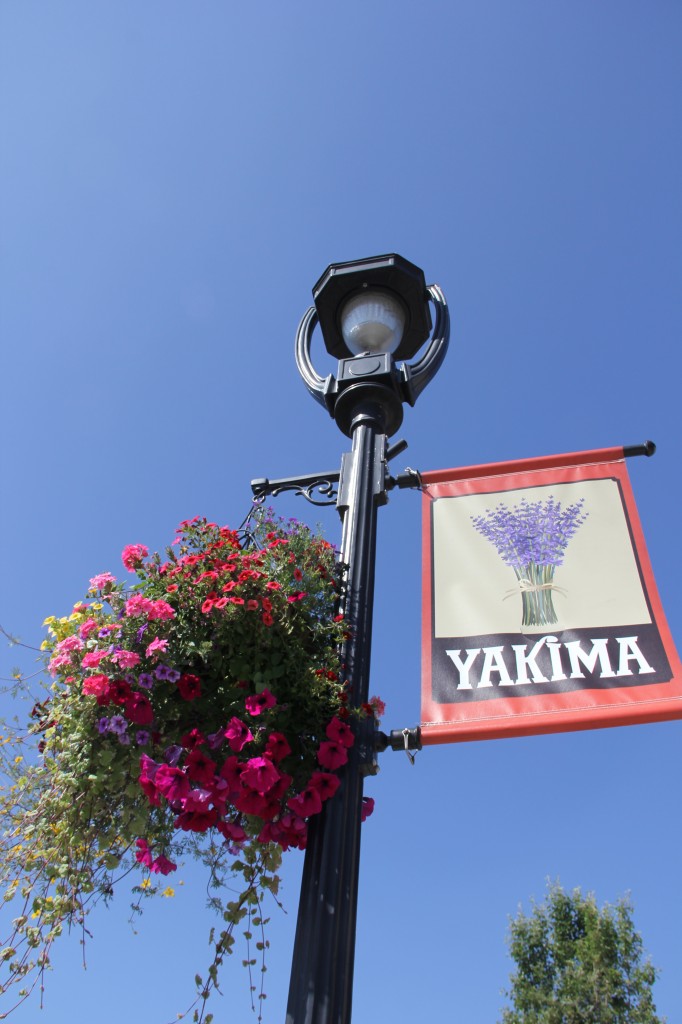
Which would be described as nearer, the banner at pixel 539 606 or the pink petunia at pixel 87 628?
the banner at pixel 539 606

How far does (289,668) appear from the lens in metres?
2.59

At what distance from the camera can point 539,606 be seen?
2848mm

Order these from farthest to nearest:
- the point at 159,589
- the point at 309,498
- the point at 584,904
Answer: the point at 584,904 < the point at 309,498 < the point at 159,589

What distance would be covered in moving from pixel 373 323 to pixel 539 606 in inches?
75.5

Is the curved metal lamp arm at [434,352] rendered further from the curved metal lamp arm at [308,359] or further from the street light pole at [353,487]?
the curved metal lamp arm at [308,359]

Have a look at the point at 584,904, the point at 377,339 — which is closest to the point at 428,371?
the point at 377,339

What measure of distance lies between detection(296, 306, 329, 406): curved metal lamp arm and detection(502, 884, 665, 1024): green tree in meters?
14.3

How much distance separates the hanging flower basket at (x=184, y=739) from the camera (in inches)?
90.5

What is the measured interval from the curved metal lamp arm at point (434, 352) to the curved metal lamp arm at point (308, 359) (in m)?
0.48

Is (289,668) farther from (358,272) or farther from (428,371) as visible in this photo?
(358,272)

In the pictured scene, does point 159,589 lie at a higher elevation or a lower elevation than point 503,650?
higher

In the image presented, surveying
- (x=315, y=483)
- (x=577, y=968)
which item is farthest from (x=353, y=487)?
(x=577, y=968)

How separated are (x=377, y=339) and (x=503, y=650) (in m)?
2.02

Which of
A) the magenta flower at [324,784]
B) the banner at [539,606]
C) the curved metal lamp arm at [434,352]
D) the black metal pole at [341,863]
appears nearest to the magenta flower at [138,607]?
the black metal pole at [341,863]
